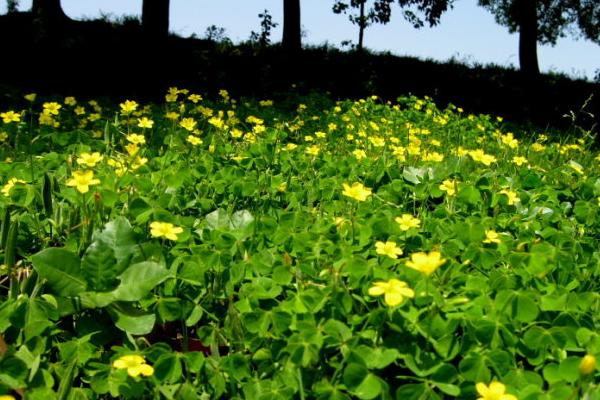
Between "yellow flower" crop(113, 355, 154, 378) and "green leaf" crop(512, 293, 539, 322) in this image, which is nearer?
"yellow flower" crop(113, 355, 154, 378)

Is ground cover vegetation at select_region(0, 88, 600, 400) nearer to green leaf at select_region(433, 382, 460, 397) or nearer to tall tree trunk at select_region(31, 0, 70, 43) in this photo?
green leaf at select_region(433, 382, 460, 397)

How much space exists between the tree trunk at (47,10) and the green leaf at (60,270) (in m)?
8.72

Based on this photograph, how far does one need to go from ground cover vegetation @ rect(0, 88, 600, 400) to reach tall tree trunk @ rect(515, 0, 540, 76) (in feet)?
47.1

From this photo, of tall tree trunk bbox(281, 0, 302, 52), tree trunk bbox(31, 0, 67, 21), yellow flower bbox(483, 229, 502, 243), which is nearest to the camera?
yellow flower bbox(483, 229, 502, 243)

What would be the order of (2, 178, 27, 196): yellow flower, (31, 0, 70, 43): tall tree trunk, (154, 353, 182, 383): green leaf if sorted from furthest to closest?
1. (31, 0, 70, 43): tall tree trunk
2. (2, 178, 27, 196): yellow flower
3. (154, 353, 182, 383): green leaf

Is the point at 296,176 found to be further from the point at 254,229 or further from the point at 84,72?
the point at 84,72

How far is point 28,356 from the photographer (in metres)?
1.50

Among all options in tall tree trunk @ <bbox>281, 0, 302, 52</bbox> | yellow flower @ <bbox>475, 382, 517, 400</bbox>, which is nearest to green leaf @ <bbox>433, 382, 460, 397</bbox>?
yellow flower @ <bbox>475, 382, 517, 400</bbox>

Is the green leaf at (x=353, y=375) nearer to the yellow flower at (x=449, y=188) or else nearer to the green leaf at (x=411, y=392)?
the green leaf at (x=411, y=392)

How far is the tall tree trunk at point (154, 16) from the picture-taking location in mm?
9594

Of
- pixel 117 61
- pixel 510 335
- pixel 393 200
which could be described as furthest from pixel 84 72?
pixel 510 335

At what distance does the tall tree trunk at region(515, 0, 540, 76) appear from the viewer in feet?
51.6

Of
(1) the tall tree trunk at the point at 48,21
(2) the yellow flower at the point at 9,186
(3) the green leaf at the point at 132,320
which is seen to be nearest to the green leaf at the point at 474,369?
(3) the green leaf at the point at 132,320

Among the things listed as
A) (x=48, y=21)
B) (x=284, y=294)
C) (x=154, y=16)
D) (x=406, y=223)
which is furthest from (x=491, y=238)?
(x=48, y=21)
